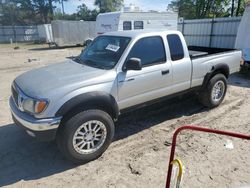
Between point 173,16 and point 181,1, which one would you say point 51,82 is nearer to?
point 173,16

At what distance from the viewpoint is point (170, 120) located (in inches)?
192

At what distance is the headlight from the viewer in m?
3.01

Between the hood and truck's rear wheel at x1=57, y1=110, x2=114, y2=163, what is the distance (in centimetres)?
47

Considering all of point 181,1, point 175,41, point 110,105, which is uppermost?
point 181,1

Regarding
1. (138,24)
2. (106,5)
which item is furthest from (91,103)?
(106,5)

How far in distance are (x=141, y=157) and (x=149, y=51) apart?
6.06ft

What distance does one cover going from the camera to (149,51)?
4109mm

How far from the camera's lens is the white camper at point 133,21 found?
1334 centimetres

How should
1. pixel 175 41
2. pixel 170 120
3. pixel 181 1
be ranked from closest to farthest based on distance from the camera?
1. pixel 175 41
2. pixel 170 120
3. pixel 181 1

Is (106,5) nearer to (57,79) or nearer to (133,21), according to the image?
(133,21)

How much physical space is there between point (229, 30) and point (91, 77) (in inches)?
473

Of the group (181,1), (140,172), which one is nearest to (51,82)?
(140,172)

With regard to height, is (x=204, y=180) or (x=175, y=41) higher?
(x=175, y=41)

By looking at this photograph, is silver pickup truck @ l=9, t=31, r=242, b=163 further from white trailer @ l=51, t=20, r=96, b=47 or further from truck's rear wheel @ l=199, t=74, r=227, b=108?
white trailer @ l=51, t=20, r=96, b=47
